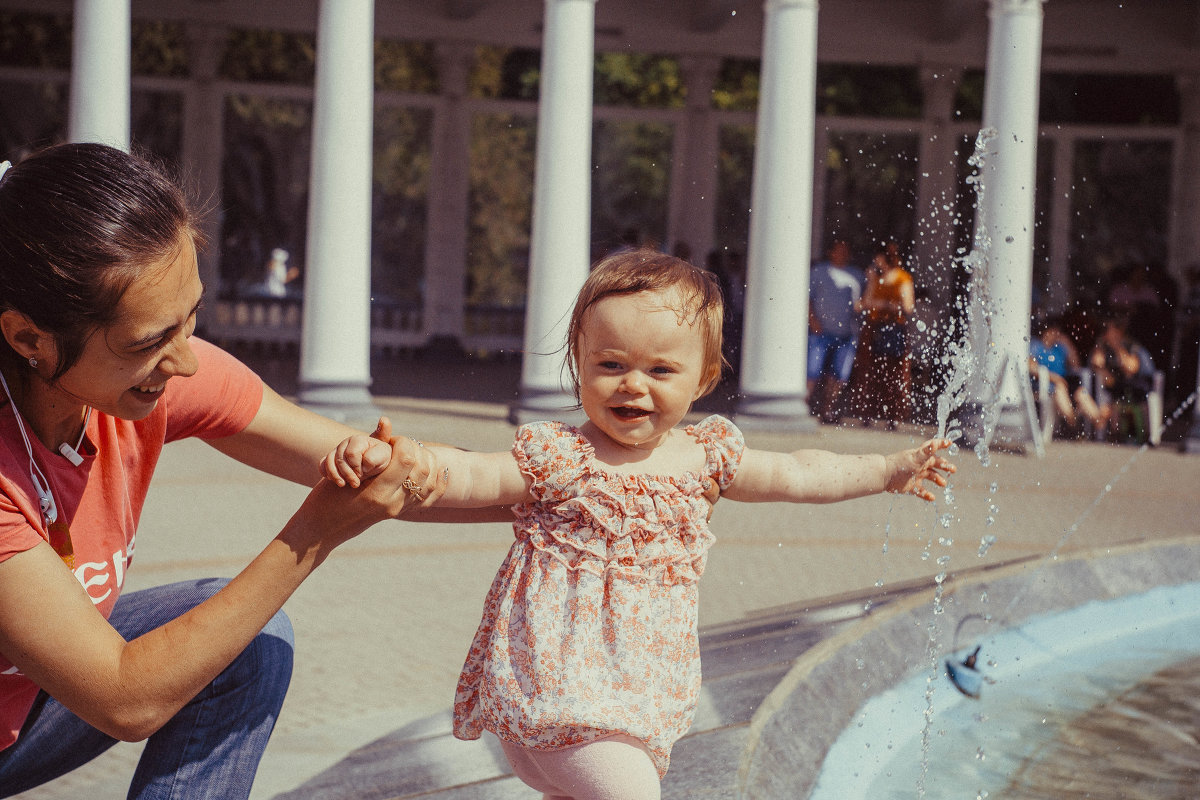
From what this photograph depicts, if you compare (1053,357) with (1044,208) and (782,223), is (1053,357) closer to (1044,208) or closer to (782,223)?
(782,223)

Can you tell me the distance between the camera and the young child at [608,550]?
2500 millimetres

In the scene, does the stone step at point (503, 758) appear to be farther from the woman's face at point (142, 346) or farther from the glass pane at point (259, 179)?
the glass pane at point (259, 179)

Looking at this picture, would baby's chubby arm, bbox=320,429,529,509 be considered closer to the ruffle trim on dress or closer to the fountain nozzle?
the ruffle trim on dress

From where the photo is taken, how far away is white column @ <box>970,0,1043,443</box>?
13.8 meters

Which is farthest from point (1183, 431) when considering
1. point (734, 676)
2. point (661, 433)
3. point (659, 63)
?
point (661, 433)

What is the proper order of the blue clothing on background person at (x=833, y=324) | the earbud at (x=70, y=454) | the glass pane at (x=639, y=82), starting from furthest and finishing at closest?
the glass pane at (x=639, y=82), the blue clothing on background person at (x=833, y=324), the earbud at (x=70, y=454)

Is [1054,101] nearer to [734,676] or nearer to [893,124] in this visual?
[893,124]

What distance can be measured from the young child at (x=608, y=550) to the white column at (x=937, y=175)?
19.1 m

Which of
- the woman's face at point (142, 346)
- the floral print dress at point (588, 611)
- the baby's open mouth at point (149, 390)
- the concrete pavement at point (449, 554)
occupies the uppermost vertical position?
the woman's face at point (142, 346)

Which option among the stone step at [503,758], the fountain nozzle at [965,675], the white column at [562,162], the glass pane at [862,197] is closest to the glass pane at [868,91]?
the glass pane at [862,197]

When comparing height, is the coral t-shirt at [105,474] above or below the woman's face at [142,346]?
below

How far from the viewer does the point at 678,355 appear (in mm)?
2619

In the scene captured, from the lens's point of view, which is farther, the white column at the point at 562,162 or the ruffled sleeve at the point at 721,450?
the white column at the point at 562,162

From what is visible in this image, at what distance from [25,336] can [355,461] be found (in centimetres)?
59
